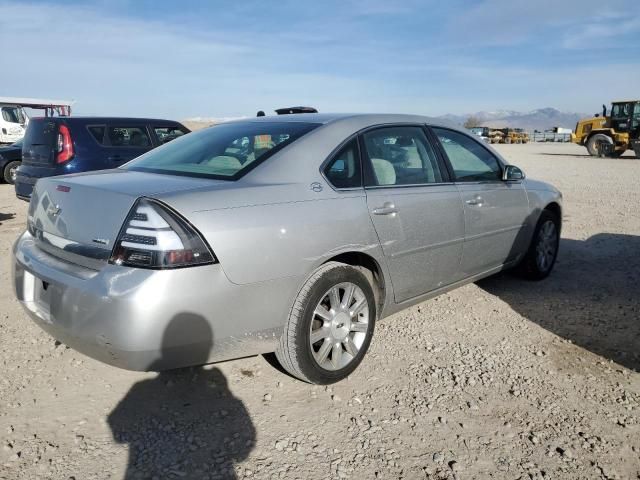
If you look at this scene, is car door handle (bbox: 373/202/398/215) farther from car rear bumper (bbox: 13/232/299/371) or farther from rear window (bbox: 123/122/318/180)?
car rear bumper (bbox: 13/232/299/371)

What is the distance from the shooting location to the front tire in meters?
2.79

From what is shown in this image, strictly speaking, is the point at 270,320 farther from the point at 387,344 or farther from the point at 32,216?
the point at 32,216

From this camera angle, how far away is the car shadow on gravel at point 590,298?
3.72 metres

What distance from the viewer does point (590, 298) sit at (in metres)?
4.59

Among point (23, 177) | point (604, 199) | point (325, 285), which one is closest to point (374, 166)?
point (325, 285)

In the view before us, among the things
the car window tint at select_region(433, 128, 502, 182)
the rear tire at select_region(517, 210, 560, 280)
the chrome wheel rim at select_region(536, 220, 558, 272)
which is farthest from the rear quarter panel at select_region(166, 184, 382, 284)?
the chrome wheel rim at select_region(536, 220, 558, 272)

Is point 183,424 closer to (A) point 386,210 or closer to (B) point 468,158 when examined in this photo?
(A) point 386,210

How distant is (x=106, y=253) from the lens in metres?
2.37

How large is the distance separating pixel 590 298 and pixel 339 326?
2.74m

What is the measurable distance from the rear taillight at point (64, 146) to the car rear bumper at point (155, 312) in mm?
5064

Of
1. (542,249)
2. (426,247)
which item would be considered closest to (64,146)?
(426,247)

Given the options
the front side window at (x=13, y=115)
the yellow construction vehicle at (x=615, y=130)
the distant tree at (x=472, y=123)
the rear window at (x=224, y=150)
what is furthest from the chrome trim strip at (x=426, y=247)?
the distant tree at (x=472, y=123)

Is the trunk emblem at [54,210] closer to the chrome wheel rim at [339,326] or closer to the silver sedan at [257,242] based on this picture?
the silver sedan at [257,242]

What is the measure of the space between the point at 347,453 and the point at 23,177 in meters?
6.91
